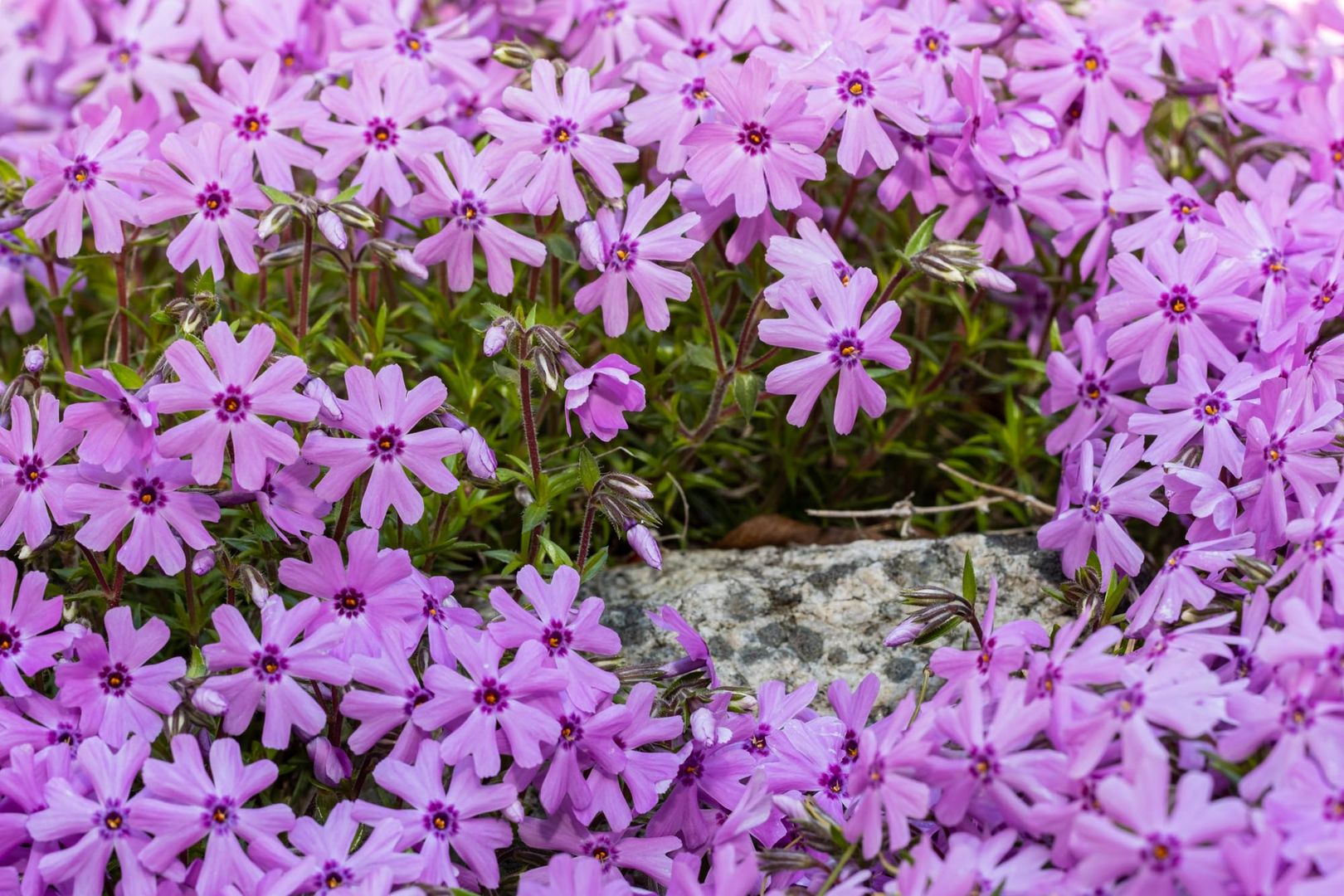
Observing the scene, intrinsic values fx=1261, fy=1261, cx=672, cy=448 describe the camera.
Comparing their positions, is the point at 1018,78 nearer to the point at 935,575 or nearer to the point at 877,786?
the point at 935,575

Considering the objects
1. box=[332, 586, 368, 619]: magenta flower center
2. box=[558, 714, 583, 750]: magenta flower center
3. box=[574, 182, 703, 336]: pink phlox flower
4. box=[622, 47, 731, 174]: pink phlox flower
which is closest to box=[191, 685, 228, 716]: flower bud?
box=[332, 586, 368, 619]: magenta flower center

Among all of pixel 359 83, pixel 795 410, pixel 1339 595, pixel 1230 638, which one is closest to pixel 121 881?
pixel 795 410

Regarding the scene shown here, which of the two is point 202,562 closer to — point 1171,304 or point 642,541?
point 642,541

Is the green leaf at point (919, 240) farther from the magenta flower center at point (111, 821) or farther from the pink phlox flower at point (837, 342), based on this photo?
the magenta flower center at point (111, 821)

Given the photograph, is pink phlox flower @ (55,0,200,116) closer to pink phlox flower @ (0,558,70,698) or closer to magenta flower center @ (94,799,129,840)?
pink phlox flower @ (0,558,70,698)

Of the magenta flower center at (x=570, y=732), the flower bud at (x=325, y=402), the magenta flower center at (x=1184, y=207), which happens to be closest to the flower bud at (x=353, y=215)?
the flower bud at (x=325, y=402)

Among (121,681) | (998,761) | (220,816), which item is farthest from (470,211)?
(998,761)
